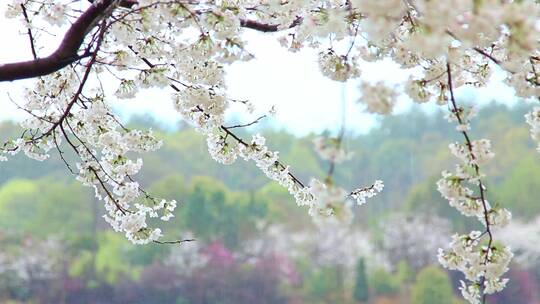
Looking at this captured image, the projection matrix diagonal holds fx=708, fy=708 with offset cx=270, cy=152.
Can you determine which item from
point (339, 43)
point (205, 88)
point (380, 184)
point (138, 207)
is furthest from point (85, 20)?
point (380, 184)

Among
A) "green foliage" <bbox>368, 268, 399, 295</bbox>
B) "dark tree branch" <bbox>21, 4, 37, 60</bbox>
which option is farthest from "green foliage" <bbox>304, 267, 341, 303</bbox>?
"dark tree branch" <bbox>21, 4, 37, 60</bbox>

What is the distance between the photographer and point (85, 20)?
110 cm

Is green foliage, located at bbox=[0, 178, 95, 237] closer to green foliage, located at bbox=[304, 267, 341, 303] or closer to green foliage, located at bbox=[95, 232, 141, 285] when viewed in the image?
green foliage, located at bbox=[95, 232, 141, 285]

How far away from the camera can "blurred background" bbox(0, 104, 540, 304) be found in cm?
1073

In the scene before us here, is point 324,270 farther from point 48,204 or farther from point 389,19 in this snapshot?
point 389,19

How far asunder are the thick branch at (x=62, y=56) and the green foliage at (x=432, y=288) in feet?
31.2

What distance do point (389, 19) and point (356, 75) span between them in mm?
520

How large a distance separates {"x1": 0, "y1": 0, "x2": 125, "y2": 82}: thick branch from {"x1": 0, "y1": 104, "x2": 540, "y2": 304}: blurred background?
31.4 feet

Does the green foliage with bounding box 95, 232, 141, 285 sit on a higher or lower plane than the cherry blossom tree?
higher

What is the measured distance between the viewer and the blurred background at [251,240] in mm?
10727

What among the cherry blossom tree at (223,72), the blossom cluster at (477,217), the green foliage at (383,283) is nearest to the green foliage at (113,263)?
the green foliage at (383,283)

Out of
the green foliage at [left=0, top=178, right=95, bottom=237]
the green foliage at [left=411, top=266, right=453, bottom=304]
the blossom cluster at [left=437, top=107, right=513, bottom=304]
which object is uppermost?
the green foliage at [left=0, top=178, right=95, bottom=237]

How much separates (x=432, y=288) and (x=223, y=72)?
9.74 meters

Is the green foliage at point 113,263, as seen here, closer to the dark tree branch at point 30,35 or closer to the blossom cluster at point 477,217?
the dark tree branch at point 30,35
